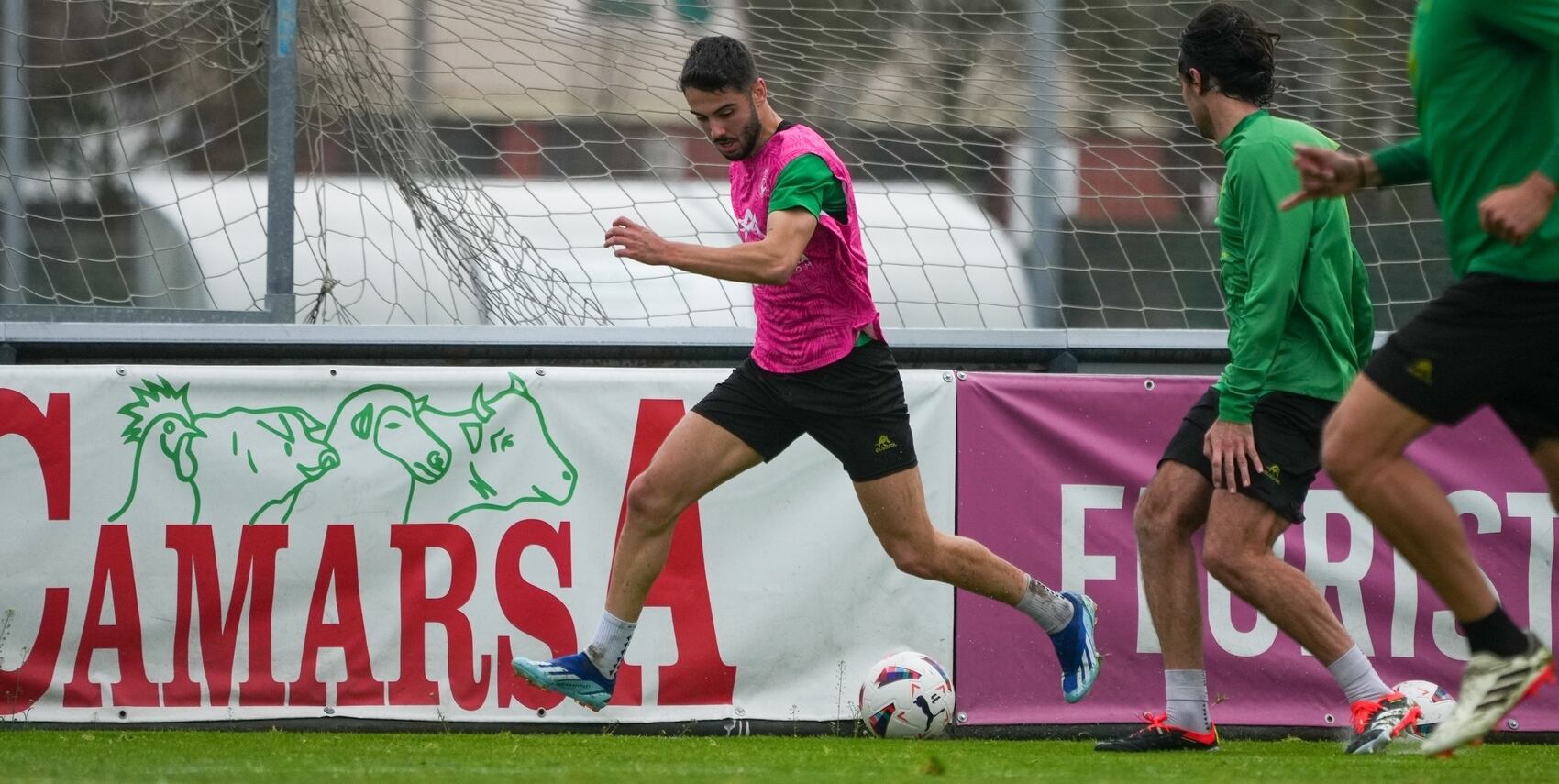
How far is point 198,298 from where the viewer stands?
7406mm

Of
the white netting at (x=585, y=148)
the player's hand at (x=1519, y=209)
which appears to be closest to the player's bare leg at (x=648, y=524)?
the white netting at (x=585, y=148)

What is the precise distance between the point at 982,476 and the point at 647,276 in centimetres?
211

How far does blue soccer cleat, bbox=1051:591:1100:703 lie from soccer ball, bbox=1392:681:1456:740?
3.33 ft

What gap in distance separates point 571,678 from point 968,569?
47.8 inches

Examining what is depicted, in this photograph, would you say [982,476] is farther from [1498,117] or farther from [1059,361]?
[1498,117]

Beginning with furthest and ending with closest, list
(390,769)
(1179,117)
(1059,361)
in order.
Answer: (1179,117), (1059,361), (390,769)

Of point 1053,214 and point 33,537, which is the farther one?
point 1053,214

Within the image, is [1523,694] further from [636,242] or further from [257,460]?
[257,460]

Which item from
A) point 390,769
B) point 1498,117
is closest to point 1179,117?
point 1498,117

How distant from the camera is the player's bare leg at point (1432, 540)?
3359 millimetres

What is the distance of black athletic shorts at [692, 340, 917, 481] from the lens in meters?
5.01

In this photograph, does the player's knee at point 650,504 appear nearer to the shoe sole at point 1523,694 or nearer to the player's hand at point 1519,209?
the shoe sole at point 1523,694

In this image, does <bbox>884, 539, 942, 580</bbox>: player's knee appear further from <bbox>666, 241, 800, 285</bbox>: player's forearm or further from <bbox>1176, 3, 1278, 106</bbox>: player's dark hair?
<bbox>1176, 3, 1278, 106</bbox>: player's dark hair

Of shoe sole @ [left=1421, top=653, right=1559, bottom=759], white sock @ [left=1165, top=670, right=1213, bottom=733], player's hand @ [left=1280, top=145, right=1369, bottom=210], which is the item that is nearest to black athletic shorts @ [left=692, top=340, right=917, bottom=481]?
white sock @ [left=1165, top=670, right=1213, bottom=733]
